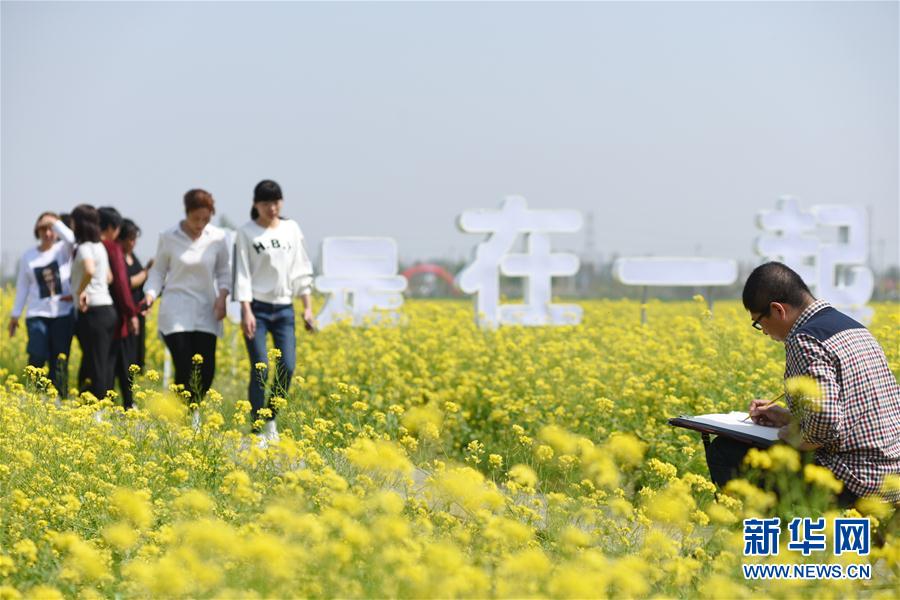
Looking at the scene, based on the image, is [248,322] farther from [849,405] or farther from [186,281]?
[849,405]

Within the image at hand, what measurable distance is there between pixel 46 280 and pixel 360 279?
3.64 meters

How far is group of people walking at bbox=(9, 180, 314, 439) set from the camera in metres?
6.45

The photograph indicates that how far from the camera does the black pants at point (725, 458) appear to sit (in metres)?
4.00

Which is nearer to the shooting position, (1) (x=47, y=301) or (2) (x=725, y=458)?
(2) (x=725, y=458)

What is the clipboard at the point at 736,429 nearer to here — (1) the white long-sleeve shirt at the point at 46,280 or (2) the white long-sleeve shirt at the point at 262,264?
(2) the white long-sleeve shirt at the point at 262,264

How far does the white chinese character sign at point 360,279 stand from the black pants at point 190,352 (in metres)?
3.42

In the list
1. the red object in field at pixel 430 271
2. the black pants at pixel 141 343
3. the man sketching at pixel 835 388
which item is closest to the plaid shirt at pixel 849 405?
the man sketching at pixel 835 388

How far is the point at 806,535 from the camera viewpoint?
337cm

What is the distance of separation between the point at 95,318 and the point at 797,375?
5.02 metres

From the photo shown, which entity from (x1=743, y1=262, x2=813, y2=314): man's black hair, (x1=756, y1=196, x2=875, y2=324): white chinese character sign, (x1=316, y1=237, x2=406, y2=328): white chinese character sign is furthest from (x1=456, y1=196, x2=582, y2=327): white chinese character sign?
(x1=743, y1=262, x2=813, y2=314): man's black hair

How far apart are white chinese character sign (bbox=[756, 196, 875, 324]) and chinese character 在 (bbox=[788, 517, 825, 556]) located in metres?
8.66

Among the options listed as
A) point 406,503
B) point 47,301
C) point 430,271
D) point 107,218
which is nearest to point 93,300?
→ point 47,301

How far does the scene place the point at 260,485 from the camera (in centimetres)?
360

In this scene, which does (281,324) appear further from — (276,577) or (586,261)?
(586,261)
